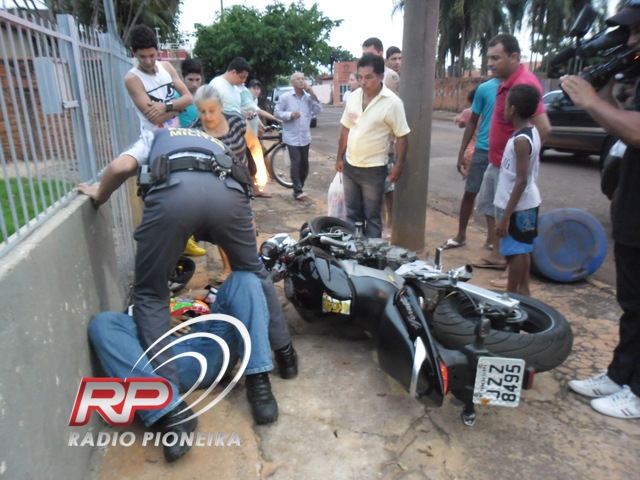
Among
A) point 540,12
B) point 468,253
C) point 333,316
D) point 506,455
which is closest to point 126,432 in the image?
point 333,316

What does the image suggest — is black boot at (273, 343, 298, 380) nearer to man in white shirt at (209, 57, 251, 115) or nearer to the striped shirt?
the striped shirt

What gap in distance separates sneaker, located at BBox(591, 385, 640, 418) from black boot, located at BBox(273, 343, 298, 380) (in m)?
1.63

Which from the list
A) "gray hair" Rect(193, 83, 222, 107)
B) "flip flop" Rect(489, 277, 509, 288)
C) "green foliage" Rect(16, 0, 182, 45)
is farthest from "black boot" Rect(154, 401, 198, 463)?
"green foliage" Rect(16, 0, 182, 45)

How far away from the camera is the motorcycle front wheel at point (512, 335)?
8.01 ft

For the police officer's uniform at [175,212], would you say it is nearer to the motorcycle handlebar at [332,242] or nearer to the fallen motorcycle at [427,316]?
the fallen motorcycle at [427,316]

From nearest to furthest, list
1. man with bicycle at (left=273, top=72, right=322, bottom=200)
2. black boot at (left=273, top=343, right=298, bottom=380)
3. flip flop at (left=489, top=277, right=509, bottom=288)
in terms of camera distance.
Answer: black boot at (left=273, top=343, right=298, bottom=380)
flip flop at (left=489, top=277, right=509, bottom=288)
man with bicycle at (left=273, top=72, right=322, bottom=200)

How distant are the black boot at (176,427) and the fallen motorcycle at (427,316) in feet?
3.30

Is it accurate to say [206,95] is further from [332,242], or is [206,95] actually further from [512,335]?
[512,335]

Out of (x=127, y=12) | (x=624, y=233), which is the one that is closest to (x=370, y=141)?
(x=624, y=233)

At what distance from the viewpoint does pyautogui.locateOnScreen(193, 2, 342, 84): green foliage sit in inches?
913

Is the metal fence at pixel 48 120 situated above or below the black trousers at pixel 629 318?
above

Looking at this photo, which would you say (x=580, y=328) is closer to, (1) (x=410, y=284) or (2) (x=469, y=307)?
(2) (x=469, y=307)

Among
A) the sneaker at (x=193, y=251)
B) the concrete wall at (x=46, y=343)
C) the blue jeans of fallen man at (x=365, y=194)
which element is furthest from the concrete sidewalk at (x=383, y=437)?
the sneaker at (x=193, y=251)

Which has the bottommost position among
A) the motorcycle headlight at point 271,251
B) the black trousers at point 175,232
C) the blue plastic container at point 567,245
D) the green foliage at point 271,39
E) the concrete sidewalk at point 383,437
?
the concrete sidewalk at point 383,437
